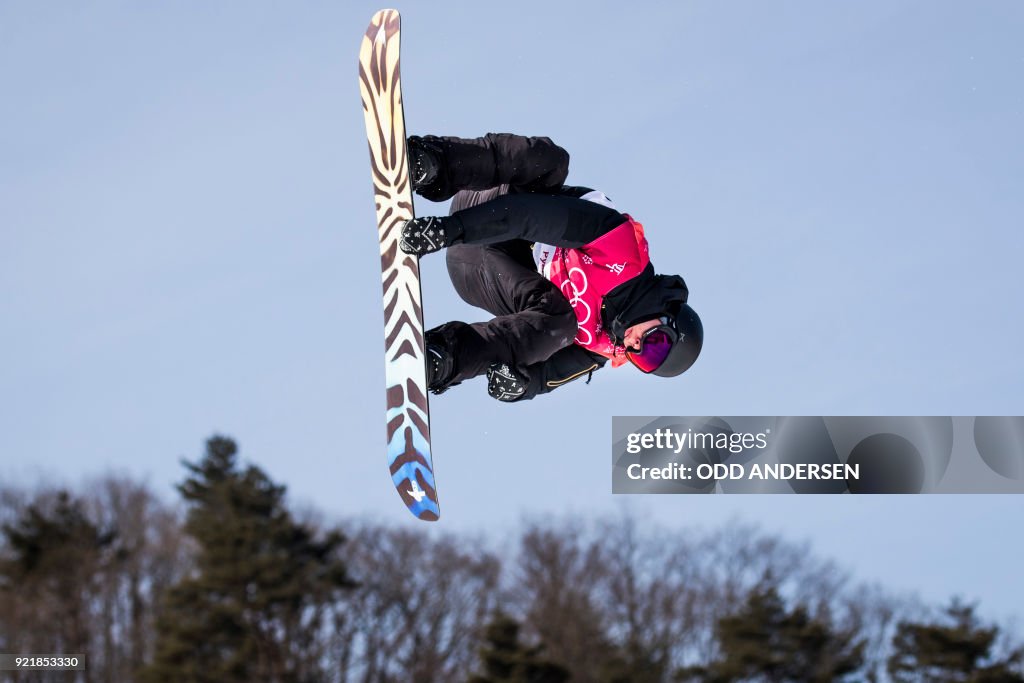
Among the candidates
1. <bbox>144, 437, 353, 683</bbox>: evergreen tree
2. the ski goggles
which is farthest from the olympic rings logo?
<bbox>144, 437, 353, 683</bbox>: evergreen tree

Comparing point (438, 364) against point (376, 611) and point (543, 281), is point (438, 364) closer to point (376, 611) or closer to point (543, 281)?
point (543, 281)

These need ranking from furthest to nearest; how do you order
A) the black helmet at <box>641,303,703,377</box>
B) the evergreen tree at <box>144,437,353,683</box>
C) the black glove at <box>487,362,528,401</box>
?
the evergreen tree at <box>144,437,353,683</box> → the black helmet at <box>641,303,703,377</box> → the black glove at <box>487,362,528,401</box>

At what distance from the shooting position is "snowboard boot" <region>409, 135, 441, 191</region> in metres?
5.52

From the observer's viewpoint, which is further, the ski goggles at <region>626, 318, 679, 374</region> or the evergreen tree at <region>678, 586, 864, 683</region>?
the evergreen tree at <region>678, 586, 864, 683</region>

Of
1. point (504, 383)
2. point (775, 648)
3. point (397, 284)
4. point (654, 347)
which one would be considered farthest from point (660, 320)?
point (775, 648)

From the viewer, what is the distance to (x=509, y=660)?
20844 mm

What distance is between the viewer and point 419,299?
5453 millimetres

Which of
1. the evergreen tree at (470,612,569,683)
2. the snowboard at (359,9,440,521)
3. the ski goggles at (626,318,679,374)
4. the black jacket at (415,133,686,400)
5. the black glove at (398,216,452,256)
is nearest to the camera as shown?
the black glove at (398,216,452,256)

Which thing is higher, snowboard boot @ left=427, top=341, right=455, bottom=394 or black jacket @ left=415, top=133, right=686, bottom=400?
black jacket @ left=415, top=133, right=686, bottom=400

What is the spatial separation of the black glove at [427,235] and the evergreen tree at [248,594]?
19.0m

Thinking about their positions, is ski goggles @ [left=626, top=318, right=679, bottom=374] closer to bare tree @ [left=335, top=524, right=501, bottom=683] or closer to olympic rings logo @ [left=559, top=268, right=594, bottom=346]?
olympic rings logo @ [left=559, top=268, right=594, bottom=346]

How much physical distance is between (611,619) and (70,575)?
12.1 meters

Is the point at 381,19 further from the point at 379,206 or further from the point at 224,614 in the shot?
the point at 224,614

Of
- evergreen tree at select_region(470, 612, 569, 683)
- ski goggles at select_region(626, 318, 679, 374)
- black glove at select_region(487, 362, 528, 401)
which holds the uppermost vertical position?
ski goggles at select_region(626, 318, 679, 374)
